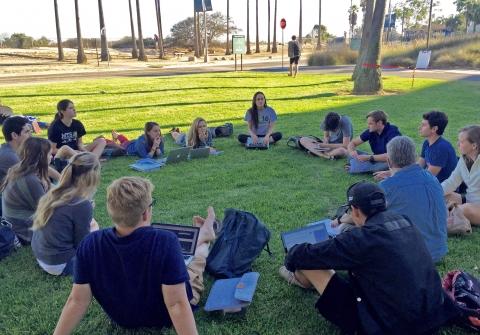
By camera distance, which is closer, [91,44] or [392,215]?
[392,215]

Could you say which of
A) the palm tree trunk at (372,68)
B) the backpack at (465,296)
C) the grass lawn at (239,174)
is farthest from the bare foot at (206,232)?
the palm tree trunk at (372,68)

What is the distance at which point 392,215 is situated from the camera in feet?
9.92

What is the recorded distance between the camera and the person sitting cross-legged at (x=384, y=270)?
2902 millimetres

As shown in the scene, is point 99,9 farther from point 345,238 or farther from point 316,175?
point 345,238

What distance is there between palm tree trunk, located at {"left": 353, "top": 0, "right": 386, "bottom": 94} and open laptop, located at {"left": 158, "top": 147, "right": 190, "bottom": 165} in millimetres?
11456

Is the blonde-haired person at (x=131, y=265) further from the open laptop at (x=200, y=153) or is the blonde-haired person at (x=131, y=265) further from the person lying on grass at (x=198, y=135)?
the person lying on grass at (x=198, y=135)

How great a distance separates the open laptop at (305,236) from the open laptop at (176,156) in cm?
437

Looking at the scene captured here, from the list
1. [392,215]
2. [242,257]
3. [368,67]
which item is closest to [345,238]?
[392,215]

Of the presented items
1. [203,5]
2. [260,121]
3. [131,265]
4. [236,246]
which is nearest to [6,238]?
[236,246]

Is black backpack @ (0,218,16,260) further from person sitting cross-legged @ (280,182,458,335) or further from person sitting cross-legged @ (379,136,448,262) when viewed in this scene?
person sitting cross-legged @ (379,136,448,262)

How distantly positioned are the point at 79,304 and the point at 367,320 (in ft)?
6.15

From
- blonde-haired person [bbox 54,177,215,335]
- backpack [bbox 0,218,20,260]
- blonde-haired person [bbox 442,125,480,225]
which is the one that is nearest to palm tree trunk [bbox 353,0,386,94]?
blonde-haired person [bbox 442,125,480,225]

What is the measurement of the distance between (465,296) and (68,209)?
10.6 ft

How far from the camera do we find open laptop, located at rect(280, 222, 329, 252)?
4344 mm
